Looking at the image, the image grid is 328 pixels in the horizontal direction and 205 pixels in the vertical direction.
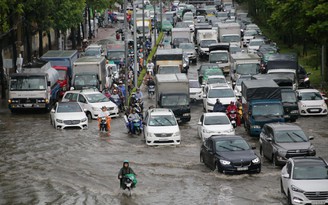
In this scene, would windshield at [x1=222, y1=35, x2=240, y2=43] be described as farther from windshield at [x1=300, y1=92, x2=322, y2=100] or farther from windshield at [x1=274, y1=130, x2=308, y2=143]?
windshield at [x1=274, y1=130, x2=308, y2=143]

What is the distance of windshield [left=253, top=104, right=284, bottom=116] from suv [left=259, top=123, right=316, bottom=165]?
19.0 ft

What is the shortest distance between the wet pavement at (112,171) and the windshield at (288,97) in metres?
1.25

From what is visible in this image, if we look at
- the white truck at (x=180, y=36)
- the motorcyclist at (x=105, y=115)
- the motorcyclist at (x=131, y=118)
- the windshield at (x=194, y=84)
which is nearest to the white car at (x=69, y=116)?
the motorcyclist at (x=105, y=115)

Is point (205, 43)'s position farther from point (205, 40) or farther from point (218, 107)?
point (218, 107)

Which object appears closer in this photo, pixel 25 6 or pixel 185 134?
pixel 185 134

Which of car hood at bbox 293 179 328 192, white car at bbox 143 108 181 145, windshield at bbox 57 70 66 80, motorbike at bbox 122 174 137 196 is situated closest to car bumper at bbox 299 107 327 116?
white car at bbox 143 108 181 145

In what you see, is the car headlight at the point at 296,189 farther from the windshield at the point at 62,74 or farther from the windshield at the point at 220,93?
the windshield at the point at 62,74

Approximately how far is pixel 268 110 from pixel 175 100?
7561 mm

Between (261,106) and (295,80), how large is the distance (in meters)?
13.3

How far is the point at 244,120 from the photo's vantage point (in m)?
45.0

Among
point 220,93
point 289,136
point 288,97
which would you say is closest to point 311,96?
point 288,97

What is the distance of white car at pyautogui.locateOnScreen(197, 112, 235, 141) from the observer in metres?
40.5

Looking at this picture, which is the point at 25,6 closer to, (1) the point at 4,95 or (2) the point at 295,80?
(1) the point at 4,95

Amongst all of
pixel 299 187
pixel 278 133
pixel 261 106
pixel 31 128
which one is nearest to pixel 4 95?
pixel 31 128
